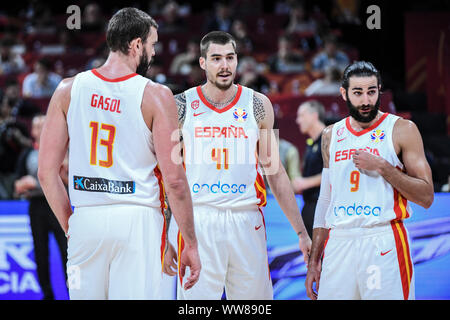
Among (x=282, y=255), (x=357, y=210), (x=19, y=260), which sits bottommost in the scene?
(x=19, y=260)

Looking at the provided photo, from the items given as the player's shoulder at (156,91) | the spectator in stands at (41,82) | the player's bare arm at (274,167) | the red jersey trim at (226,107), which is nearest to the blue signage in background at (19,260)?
the red jersey trim at (226,107)

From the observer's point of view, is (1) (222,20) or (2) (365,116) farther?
(1) (222,20)

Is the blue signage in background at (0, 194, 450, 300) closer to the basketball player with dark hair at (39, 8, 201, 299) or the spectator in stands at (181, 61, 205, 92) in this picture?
the basketball player with dark hair at (39, 8, 201, 299)

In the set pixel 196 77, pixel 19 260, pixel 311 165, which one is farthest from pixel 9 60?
pixel 311 165

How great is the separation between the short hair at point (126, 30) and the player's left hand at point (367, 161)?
1588mm

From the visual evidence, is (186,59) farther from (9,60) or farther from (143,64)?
(143,64)

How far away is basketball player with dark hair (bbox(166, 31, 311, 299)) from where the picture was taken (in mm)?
4691

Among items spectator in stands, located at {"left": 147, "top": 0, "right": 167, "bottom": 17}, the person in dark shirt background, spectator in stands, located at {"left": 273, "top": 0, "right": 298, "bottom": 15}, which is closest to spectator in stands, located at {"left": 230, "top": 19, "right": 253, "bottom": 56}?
spectator in stands, located at {"left": 273, "top": 0, "right": 298, "bottom": 15}

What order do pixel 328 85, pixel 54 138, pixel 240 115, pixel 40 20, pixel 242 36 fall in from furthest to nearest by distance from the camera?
pixel 40 20 → pixel 242 36 → pixel 328 85 → pixel 240 115 → pixel 54 138

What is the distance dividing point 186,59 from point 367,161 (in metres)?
8.18

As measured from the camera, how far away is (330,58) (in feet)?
37.3

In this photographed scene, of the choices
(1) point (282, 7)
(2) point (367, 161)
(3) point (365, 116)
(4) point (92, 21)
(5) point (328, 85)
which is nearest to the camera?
(2) point (367, 161)

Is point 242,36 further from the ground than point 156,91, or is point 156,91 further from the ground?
point 242,36

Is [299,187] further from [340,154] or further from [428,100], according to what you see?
[428,100]
